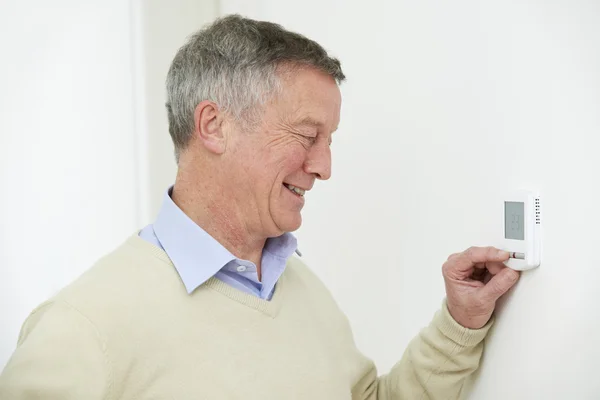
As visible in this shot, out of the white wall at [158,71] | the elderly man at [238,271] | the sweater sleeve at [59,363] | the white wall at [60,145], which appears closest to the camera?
the sweater sleeve at [59,363]

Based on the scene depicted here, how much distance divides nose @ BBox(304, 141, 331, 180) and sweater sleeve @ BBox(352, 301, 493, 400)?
1.24 feet

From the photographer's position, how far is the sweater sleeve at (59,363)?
1155 mm

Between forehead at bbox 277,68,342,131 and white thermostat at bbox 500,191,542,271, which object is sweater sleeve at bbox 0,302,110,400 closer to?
forehead at bbox 277,68,342,131

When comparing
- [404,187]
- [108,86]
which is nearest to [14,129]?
[108,86]

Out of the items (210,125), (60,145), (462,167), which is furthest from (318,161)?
(60,145)

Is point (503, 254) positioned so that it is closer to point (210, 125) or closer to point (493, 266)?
point (493, 266)

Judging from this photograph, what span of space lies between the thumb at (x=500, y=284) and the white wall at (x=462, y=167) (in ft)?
0.09

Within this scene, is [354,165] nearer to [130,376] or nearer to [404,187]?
[404,187]

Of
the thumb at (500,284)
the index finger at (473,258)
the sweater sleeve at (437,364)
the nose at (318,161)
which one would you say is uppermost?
the nose at (318,161)

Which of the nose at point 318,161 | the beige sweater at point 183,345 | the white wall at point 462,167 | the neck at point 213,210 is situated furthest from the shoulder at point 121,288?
the white wall at point 462,167

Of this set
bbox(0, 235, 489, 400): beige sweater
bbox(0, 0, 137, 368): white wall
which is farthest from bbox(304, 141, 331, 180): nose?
bbox(0, 0, 137, 368): white wall

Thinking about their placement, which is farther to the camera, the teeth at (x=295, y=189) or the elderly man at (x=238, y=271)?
the teeth at (x=295, y=189)

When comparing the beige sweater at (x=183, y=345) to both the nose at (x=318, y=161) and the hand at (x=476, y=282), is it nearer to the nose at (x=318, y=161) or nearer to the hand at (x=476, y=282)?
the hand at (x=476, y=282)

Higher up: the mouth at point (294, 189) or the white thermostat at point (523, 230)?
the mouth at point (294, 189)
